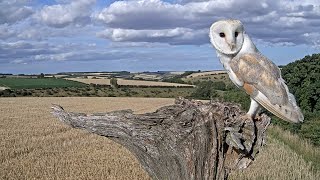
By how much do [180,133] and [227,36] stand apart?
5.26 ft

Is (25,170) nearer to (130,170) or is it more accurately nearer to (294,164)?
(130,170)

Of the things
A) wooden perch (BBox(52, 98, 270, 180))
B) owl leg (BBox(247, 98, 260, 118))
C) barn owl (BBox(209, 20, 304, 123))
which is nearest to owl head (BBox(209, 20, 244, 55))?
barn owl (BBox(209, 20, 304, 123))

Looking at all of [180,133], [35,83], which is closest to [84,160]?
[180,133]

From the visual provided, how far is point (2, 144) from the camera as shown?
20438 millimetres

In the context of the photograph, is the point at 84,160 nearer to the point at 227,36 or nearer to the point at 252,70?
the point at 252,70

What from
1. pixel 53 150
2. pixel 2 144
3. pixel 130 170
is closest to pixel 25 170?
pixel 130 170

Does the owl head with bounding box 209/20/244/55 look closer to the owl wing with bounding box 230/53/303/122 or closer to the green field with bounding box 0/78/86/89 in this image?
the owl wing with bounding box 230/53/303/122

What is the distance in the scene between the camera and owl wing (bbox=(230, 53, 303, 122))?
21.7ft

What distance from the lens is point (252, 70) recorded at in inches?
267

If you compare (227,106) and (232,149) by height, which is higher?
(227,106)

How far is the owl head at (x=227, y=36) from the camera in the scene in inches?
257

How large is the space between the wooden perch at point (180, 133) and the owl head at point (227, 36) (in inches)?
37.7

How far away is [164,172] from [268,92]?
1881 mm

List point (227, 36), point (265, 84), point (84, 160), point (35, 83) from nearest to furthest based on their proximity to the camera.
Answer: point (227, 36) → point (265, 84) → point (84, 160) → point (35, 83)
